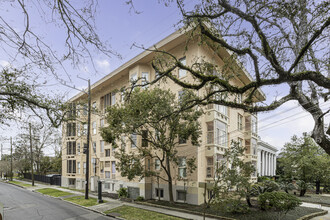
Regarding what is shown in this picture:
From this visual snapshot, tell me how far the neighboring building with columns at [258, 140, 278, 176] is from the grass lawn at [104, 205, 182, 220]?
30.5m

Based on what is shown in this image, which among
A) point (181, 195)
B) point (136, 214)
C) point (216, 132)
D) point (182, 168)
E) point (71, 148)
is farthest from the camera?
point (71, 148)

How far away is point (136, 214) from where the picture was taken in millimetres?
15773

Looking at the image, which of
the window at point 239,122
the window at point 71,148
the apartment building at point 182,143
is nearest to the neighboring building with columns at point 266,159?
the apartment building at point 182,143

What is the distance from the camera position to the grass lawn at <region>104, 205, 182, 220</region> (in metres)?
14.6

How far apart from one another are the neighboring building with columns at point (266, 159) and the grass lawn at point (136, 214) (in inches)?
1199

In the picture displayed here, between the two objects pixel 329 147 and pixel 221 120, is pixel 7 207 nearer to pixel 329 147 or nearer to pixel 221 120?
pixel 221 120

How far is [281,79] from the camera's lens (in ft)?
27.5

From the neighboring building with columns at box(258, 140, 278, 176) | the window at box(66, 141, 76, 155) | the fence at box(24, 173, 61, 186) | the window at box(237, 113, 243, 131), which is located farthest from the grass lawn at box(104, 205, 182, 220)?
the neighboring building with columns at box(258, 140, 278, 176)

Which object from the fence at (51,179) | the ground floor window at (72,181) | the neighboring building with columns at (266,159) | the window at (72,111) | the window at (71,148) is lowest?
the fence at (51,179)

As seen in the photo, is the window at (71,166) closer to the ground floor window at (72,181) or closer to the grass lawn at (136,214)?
the ground floor window at (72,181)

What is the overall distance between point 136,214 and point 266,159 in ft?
127

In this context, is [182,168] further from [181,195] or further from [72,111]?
[72,111]

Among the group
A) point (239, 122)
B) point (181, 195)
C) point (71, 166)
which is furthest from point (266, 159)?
point (71, 166)

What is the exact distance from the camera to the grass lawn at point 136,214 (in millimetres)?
14641
